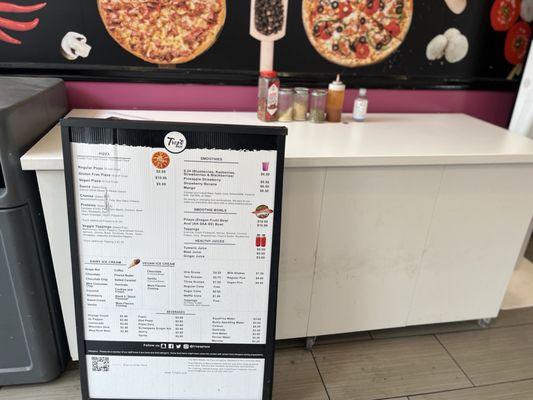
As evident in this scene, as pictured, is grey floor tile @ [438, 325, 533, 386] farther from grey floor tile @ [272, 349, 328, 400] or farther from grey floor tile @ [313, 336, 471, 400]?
grey floor tile @ [272, 349, 328, 400]

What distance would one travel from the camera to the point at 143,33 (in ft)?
5.78

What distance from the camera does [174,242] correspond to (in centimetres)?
137

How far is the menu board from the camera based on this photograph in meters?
1.27

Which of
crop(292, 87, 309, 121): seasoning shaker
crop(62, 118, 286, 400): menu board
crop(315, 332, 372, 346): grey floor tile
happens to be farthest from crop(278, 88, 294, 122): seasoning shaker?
crop(315, 332, 372, 346): grey floor tile

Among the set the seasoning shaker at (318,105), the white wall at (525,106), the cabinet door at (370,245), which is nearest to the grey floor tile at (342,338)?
the cabinet door at (370,245)

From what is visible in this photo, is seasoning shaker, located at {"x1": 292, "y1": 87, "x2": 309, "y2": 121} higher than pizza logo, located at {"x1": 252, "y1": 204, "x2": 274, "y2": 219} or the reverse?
higher

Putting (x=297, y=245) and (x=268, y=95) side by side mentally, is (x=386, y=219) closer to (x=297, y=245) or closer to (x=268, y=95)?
(x=297, y=245)

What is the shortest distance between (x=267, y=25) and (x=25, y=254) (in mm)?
1242

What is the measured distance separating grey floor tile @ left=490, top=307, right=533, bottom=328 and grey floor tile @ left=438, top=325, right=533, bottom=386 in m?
0.03

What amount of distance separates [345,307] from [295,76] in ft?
3.24

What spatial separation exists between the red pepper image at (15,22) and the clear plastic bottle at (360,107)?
4.16 feet

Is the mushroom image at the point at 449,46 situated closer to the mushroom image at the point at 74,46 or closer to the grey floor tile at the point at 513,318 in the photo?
the grey floor tile at the point at 513,318

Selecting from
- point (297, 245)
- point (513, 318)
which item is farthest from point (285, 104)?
point (513, 318)

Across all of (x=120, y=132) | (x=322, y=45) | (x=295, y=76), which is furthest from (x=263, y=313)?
(x=322, y=45)
